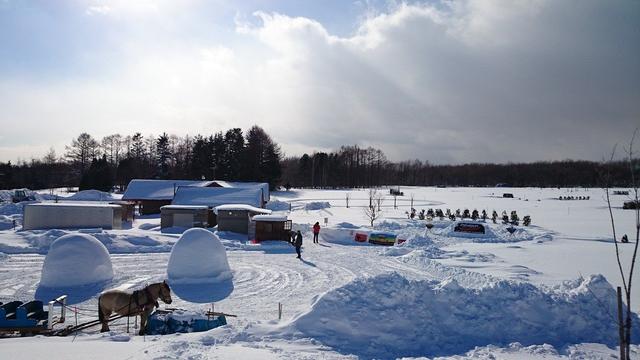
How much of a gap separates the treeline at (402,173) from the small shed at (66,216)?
58686 millimetres

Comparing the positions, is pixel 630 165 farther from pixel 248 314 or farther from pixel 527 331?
pixel 248 314

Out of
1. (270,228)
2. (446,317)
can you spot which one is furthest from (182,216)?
(446,317)

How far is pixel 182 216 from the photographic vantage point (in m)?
36.6

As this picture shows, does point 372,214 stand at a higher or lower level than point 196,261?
higher

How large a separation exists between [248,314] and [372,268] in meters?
9.24

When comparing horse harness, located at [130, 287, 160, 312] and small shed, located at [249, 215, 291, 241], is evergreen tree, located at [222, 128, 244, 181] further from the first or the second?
horse harness, located at [130, 287, 160, 312]

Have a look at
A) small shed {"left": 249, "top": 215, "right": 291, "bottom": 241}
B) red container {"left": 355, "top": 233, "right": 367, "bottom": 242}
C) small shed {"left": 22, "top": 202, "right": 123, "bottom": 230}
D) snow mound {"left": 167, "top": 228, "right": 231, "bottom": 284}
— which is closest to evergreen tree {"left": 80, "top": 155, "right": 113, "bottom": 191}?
small shed {"left": 22, "top": 202, "right": 123, "bottom": 230}

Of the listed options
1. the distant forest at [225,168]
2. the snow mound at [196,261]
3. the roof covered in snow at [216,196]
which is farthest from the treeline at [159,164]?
the snow mound at [196,261]

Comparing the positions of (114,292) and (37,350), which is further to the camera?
(114,292)

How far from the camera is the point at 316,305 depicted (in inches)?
400

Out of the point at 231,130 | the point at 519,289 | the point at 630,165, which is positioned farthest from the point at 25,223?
the point at 231,130

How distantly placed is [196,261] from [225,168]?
67302mm

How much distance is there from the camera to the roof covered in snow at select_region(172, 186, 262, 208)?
1708 inches

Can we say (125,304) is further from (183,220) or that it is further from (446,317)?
(183,220)
